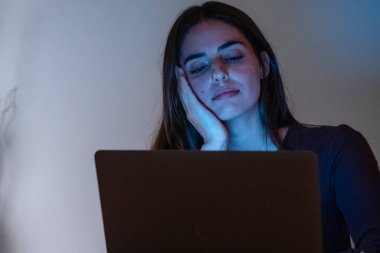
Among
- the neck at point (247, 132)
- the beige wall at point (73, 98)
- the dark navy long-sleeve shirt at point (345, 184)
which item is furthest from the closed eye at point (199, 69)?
the beige wall at point (73, 98)

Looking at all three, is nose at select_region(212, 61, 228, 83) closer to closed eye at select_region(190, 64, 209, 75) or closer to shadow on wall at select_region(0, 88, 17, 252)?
closed eye at select_region(190, 64, 209, 75)

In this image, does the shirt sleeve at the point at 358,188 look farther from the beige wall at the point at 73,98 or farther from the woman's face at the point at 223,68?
the beige wall at the point at 73,98

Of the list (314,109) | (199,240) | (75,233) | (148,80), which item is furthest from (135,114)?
(199,240)

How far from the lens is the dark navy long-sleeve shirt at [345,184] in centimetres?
70

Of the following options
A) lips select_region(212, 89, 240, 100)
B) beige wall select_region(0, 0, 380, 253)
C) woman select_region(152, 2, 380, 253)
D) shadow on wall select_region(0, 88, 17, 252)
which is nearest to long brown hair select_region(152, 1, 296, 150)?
woman select_region(152, 2, 380, 253)

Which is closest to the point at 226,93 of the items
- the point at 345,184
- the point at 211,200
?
the point at 345,184

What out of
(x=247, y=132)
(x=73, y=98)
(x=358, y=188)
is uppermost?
(x=73, y=98)

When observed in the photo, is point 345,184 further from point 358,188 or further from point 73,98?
point 73,98

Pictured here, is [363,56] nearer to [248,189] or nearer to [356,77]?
[356,77]

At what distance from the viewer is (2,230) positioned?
4.52ft

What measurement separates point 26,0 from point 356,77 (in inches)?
47.1

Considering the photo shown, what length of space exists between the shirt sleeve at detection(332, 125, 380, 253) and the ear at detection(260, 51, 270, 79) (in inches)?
9.7

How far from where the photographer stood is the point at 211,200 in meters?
0.49

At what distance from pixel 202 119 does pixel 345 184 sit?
38cm
